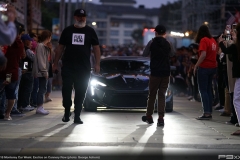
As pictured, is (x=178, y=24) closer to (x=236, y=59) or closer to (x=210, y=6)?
(x=210, y=6)

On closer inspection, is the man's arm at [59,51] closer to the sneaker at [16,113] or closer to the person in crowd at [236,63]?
the sneaker at [16,113]

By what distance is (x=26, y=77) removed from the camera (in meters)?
14.7

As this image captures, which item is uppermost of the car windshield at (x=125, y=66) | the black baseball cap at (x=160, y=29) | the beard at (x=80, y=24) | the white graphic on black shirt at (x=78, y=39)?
the beard at (x=80, y=24)

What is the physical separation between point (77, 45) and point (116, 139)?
8.80 ft

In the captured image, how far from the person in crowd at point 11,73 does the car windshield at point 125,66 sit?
3382 millimetres

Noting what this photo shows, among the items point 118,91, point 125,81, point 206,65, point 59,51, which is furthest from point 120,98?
point 59,51

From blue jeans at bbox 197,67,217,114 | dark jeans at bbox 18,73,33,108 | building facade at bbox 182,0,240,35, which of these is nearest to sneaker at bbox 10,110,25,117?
dark jeans at bbox 18,73,33,108

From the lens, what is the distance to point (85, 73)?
1159cm

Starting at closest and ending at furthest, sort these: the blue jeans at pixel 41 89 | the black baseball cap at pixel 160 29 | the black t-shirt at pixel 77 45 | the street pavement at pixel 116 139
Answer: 1. the street pavement at pixel 116 139
2. the black t-shirt at pixel 77 45
3. the black baseball cap at pixel 160 29
4. the blue jeans at pixel 41 89

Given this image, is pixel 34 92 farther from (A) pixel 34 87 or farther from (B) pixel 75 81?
(B) pixel 75 81

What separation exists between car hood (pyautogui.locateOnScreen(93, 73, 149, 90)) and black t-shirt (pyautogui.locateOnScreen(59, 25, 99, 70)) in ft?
9.46

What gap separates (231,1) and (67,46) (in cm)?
3728

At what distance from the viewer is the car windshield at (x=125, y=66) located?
1532 cm

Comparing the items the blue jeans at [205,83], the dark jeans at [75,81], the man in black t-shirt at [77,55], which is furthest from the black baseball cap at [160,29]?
the blue jeans at [205,83]
